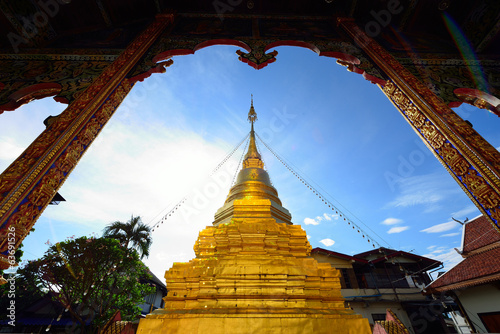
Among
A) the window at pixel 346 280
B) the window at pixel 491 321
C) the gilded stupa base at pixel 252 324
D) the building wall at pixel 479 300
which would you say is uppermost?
the window at pixel 346 280

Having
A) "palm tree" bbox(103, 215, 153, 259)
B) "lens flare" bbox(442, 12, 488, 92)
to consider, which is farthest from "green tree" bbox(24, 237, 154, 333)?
Result: "lens flare" bbox(442, 12, 488, 92)

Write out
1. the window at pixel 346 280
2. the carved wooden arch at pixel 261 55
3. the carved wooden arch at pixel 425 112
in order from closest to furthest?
the carved wooden arch at pixel 425 112, the carved wooden arch at pixel 261 55, the window at pixel 346 280

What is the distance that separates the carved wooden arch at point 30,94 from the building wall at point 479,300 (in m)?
13.5

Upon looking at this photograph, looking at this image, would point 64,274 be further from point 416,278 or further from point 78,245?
point 416,278

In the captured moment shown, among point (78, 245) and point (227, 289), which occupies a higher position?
point (78, 245)

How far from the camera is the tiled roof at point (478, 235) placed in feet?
27.7

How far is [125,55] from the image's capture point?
4582 mm

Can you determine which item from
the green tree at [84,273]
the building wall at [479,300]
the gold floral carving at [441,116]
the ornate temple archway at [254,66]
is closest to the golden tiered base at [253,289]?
the ornate temple archway at [254,66]

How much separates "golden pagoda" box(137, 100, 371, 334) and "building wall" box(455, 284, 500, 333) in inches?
343

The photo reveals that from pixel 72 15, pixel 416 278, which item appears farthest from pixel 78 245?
pixel 416 278

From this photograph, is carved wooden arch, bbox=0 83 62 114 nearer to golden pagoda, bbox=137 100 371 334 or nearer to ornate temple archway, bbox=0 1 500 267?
ornate temple archway, bbox=0 1 500 267

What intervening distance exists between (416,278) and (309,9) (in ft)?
62.0

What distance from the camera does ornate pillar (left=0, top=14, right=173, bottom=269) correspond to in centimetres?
206

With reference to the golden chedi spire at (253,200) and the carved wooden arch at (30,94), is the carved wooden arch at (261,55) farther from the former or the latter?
the golden chedi spire at (253,200)
